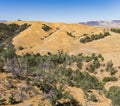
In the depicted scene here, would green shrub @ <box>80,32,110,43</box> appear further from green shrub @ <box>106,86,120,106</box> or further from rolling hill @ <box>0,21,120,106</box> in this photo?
green shrub @ <box>106,86,120,106</box>

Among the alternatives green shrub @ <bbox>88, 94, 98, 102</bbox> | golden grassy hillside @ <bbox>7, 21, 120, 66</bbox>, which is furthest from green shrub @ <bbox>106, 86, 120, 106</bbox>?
golden grassy hillside @ <bbox>7, 21, 120, 66</bbox>

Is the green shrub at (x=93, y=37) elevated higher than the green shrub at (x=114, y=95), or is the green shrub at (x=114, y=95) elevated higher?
the green shrub at (x=93, y=37)

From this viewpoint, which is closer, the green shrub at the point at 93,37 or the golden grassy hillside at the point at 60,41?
the golden grassy hillside at the point at 60,41

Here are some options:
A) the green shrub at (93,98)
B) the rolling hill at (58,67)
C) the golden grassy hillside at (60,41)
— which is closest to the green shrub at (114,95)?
the rolling hill at (58,67)

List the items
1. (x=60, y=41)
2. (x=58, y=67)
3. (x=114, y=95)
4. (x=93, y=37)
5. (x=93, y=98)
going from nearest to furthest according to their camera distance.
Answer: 1. (x=93, y=98)
2. (x=114, y=95)
3. (x=58, y=67)
4. (x=93, y=37)
5. (x=60, y=41)

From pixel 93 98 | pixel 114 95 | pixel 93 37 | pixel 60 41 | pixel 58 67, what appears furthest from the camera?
pixel 60 41

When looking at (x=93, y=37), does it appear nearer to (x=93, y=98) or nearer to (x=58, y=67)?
(x=58, y=67)

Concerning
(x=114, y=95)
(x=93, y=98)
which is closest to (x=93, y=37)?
(x=114, y=95)

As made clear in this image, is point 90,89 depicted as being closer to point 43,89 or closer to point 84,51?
point 43,89

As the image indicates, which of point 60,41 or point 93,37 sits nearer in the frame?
point 93,37

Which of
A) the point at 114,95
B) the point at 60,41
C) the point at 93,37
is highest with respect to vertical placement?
the point at 93,37

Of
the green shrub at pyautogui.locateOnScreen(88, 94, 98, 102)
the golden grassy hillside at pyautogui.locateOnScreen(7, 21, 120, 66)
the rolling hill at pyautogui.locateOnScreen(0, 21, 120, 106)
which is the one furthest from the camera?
the golden grassy hillside at pyautogui.locateOnScreen(7, 21, 120, 66)

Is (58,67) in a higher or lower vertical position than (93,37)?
lower

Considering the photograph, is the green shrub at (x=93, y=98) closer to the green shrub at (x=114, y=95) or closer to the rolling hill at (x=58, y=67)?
the rolling hill at (x=58, y=67)
